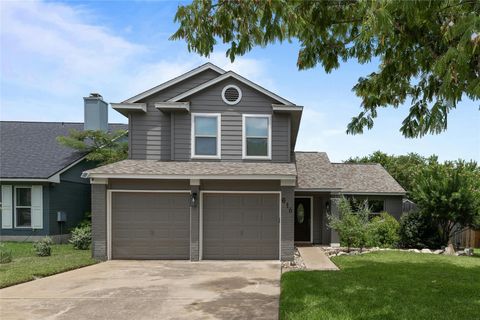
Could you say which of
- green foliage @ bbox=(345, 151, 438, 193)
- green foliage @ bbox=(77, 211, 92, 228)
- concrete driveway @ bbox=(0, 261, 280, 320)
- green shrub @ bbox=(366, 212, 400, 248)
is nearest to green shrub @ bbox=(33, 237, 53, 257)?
concrete driveway @ bbox=(0, 261, 280, 320)

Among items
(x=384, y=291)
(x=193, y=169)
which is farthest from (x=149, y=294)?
(x=193, y=169)

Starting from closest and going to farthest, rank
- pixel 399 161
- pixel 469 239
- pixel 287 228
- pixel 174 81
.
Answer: pixel 287 228 < pixel 174 81 < pixel 469 239 < pixel 399 161

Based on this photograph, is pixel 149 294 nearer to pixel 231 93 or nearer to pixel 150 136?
pixel 150 136

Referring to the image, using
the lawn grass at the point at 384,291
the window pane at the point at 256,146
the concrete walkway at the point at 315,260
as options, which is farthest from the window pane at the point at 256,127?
the lawn grass at the point at 384,291

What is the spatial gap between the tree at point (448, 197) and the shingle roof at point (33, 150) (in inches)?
623

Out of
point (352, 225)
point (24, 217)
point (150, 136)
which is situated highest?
point (150, 136)

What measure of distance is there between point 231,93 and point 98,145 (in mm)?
8816

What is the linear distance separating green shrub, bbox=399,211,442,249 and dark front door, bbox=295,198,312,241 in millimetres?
4085

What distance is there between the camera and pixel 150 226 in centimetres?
1220

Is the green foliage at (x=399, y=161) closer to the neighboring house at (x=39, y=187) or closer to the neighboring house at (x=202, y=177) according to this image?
the neighboring house at (x=202, y=177)

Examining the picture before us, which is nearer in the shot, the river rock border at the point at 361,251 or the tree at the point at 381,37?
the tree at the point at 381,37

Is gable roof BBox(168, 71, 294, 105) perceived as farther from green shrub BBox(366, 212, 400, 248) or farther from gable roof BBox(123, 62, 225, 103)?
green shrub BBox(366, 212, 400, 248)

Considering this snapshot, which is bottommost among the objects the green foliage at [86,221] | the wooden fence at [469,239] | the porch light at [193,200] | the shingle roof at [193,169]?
the wooden fence at [469,239]

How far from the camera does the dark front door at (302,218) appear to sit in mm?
16609
